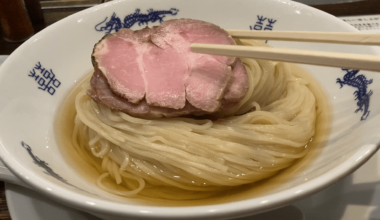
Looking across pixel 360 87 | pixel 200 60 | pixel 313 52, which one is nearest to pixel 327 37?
pixel 313 52

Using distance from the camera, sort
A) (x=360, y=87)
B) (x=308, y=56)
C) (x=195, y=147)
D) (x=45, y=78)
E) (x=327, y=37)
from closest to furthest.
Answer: (x=308, y=56) → (x=327, y=37) → (x=195, y=147) → (x=360, y=87) → (x=45, y=78)

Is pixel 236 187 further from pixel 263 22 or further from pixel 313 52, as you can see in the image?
pixel 263 22

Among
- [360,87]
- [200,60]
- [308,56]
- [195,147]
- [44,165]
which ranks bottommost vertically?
[44,165]

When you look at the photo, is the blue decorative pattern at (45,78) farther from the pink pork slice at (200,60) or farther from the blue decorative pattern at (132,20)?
the pink pork slice at (200,60)

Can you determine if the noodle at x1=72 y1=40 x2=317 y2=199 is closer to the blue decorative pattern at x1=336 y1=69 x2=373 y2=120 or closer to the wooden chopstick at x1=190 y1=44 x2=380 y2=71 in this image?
A: the blue decorative pattern at x1=336 y1=69 x2=373 y2=120

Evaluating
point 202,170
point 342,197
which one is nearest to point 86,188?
point 202,170

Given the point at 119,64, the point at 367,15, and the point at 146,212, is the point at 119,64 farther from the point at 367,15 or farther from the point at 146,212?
the point at 367,15

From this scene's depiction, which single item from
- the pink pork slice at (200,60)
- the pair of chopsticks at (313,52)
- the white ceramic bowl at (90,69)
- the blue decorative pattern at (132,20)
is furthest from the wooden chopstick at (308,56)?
the blue decorative pattern at (132,20)
